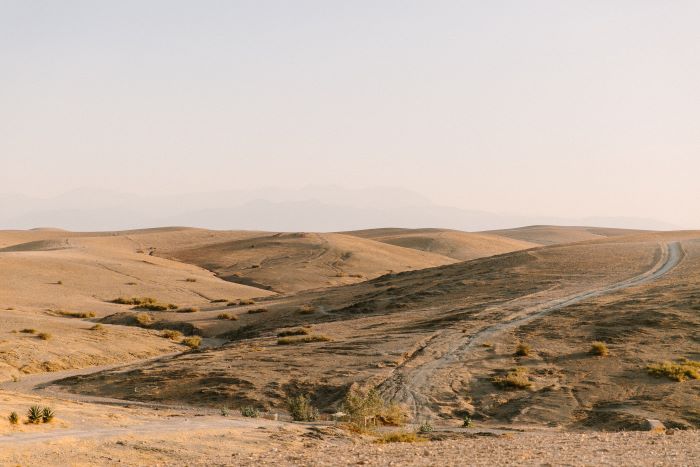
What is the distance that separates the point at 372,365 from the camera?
26516 millimetres

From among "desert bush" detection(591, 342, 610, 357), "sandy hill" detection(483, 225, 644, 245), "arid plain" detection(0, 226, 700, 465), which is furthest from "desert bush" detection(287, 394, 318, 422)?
"sandy hill" detection(483, 225, 644, 245)

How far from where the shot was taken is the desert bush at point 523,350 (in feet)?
88.5

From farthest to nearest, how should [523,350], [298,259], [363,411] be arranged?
[298,259], [523,350], [363,411]

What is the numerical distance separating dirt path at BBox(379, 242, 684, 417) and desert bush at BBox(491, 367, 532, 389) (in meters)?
2.16

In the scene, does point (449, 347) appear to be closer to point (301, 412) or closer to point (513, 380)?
point (513, 380)

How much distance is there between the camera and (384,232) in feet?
501

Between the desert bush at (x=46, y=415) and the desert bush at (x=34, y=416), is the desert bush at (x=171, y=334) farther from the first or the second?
the desert bush at (x=34, y=416)

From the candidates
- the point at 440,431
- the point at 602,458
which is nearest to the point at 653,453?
the point at 602,458

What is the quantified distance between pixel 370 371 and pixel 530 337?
758cm

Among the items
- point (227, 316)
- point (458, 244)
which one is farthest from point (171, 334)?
point (458, 244)

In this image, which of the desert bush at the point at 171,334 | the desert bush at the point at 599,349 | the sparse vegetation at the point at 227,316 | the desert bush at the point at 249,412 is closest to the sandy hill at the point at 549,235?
the sparse vegetation at the point at 227,316

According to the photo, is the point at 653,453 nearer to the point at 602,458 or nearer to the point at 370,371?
the point at 602,458

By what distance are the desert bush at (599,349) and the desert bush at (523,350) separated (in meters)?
2.23

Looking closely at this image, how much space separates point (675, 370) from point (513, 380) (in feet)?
16.8
